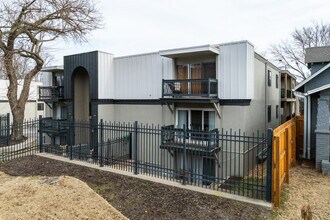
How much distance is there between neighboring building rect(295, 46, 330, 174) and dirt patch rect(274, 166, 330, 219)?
1025 mm

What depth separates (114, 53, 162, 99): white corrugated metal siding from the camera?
14.9 meters

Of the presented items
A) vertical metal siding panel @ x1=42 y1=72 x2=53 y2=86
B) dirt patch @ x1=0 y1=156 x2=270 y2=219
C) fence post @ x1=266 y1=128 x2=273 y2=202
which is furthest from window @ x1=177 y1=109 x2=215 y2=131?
vertical metal siding panel @ x1=42 y1=72 x2=53 y2=86

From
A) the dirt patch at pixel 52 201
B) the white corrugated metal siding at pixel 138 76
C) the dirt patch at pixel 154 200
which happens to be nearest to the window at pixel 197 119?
the white corrugated metal siding at pixel 138 76

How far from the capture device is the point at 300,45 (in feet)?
114

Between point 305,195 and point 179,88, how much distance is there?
8.49 m

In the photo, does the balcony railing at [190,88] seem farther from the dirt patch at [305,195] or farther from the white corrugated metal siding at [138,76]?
the dirt patch at [305,195]

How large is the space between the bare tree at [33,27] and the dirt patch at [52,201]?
343 inches

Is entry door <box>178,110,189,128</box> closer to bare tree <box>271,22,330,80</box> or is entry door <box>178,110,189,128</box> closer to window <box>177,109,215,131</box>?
Answer: window <box>177,109,215,131</box>

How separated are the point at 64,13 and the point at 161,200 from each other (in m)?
14.7

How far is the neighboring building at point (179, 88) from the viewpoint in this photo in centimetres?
1216

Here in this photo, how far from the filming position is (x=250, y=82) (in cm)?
1219

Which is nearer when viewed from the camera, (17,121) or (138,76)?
(138,76)

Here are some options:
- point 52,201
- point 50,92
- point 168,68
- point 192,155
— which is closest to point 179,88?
point 168,68

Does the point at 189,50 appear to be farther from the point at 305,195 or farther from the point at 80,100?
the point at 80,100
